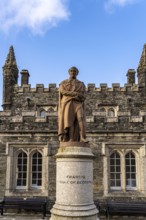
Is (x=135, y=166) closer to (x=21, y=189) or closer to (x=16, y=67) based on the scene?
(x=21, y=189)

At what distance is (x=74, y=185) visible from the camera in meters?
6.05

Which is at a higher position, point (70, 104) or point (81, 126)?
point (70, 104)

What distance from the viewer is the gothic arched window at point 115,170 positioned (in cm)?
1230

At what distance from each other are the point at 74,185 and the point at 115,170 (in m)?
6.71

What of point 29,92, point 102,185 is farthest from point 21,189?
point 29,92

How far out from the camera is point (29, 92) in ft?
64.4

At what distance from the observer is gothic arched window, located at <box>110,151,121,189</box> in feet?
40.3

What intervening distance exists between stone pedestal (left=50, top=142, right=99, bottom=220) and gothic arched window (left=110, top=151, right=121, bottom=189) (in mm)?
6361

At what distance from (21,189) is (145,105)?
11.3 metres

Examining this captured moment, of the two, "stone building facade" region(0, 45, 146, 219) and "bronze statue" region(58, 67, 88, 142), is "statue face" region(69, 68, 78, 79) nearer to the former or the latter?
"bronze statue" region(58, 67, 88, 142)

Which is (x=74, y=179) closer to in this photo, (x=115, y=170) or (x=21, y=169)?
(x=115, y=170)

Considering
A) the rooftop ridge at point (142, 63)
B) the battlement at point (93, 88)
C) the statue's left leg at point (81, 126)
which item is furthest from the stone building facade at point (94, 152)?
the rooftop ridge at point (142, 63)

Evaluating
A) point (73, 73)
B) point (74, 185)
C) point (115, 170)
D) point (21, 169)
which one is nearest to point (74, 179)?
point (74, 185)

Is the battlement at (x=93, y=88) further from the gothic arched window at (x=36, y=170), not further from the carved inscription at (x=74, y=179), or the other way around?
the carved inscription at (x=74, y=179)
